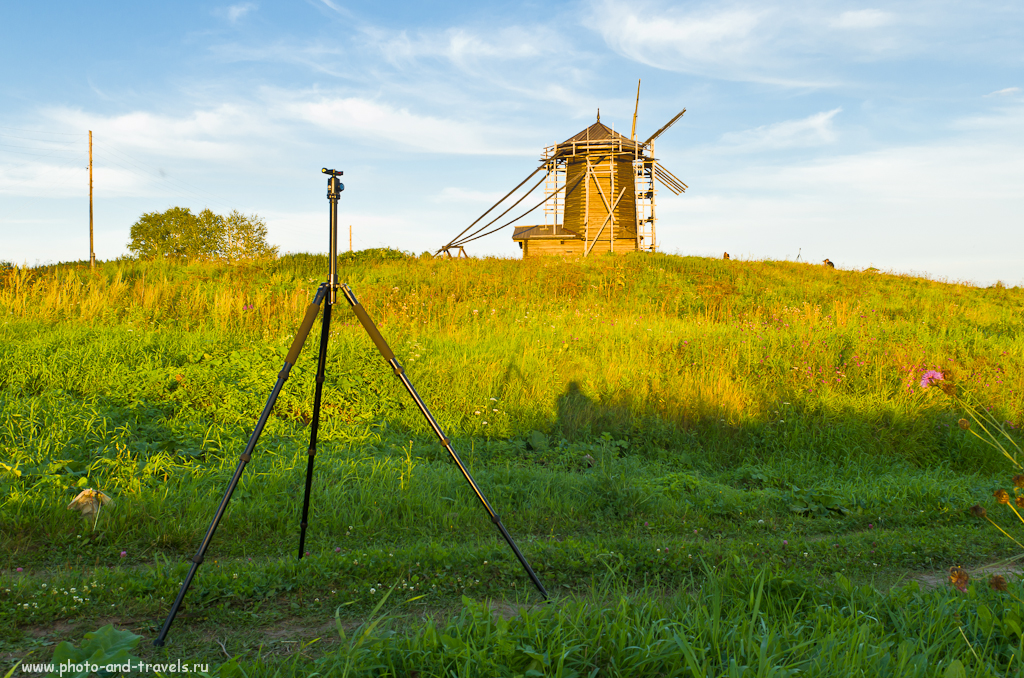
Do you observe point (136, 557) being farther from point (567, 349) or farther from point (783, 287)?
point (783, 287)

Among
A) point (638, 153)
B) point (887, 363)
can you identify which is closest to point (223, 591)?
point (887, 363)

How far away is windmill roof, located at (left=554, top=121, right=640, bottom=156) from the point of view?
28953 mm

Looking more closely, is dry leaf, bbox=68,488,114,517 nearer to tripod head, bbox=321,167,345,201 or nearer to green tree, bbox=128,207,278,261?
tripod head, bbox=321,167,345,201

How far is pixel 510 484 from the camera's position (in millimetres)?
5355

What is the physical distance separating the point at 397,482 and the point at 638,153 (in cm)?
2780

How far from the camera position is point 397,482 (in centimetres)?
511

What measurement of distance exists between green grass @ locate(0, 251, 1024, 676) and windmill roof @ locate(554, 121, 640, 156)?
779 inches

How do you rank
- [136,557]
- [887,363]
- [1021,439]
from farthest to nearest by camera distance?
[887,363] < [1021,439] < [136,557]

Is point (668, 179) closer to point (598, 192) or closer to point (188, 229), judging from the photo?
point (598, 192)

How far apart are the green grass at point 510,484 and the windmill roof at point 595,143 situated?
19.8 meters

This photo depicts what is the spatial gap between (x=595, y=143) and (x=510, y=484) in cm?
2638

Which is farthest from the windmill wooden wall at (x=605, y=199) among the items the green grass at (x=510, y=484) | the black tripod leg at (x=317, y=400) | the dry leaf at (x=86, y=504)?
the black tripod leg at (x=317, y=400)

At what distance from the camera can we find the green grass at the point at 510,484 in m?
2.84

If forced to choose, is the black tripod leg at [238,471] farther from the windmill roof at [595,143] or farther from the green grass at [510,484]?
the windmill roof at [595,143]
